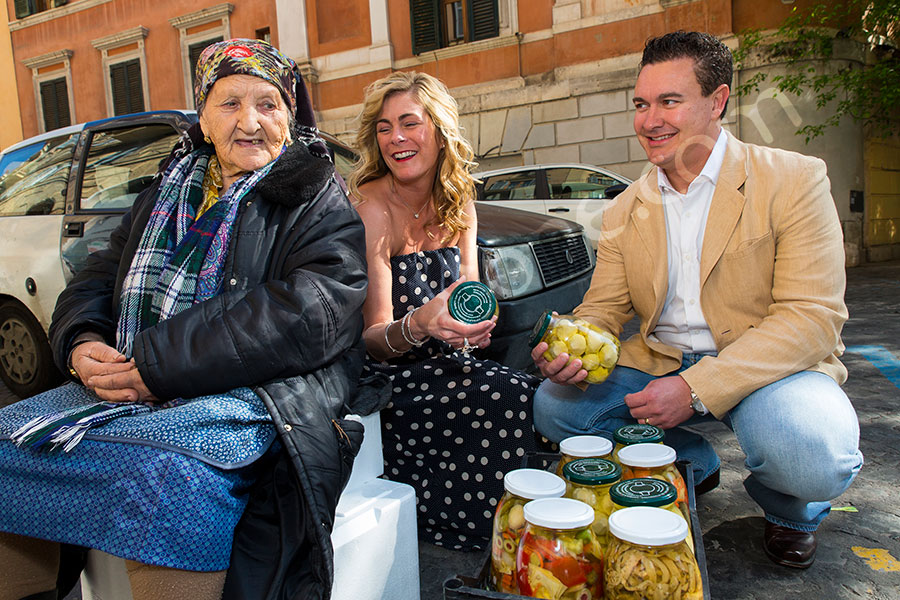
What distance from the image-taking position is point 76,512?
143cm

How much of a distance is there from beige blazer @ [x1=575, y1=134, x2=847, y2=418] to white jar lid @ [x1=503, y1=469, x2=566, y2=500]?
0.75 metres

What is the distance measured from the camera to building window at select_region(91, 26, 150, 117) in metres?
18.0

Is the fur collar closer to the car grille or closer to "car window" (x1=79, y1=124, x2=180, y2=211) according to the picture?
the car grille

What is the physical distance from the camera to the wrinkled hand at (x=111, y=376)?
66.9 inches

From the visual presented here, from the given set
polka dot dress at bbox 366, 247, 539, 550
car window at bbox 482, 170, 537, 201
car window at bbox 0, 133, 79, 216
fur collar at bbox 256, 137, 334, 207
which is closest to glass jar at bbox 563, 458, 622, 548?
polka dot dress at bbox 366, 247, 539, 550

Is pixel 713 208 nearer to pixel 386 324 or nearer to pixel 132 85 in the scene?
pixel 386 324

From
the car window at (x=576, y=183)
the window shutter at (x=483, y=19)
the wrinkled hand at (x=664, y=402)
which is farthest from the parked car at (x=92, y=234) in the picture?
the window shutter at (x=483, y=19)

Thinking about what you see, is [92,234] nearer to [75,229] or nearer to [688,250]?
[75,229]

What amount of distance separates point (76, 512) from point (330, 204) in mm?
1044

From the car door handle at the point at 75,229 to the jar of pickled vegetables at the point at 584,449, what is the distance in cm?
392

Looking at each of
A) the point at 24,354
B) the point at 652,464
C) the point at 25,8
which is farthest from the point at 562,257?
the point at 25,8

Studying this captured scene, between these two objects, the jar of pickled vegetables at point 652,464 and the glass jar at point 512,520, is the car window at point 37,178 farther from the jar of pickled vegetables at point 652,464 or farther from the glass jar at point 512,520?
the jar of pickled vegetables at point 652,464

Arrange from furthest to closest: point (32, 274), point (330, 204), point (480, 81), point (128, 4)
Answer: point (128, 4), point (480, 81), point (32, 274), point (330, 204)

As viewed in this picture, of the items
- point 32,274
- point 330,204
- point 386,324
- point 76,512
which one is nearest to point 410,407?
point 386,324
